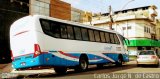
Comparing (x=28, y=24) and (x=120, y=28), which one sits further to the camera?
(x=120, y=28)

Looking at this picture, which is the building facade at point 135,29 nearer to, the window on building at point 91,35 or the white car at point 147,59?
the white car at point 147,59

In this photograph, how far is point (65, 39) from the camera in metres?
17.2

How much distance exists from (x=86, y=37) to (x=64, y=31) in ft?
9.91

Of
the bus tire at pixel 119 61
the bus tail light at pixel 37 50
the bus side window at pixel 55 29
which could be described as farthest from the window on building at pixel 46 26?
the bus tire at pixel 119 61

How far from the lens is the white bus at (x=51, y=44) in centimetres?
1512

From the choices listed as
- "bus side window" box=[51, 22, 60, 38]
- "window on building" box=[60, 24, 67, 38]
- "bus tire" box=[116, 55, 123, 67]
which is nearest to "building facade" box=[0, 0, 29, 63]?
"bus tire" box=[116, 55, 123, 67]

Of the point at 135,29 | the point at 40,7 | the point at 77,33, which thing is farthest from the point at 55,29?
the point at 135,29

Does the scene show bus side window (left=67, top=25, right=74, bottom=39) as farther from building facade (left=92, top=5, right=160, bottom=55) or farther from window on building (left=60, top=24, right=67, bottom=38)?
building facade (left=92, top=5, right=160, bottom=55)

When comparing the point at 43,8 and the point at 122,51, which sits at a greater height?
the point at 43,8

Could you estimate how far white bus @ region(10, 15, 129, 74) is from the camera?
15125 millimetres

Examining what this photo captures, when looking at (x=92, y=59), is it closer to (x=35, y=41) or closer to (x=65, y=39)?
(x=65, y=39)

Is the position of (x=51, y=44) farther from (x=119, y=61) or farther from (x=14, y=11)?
(x=14, y=11)

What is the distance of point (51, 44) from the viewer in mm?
15859

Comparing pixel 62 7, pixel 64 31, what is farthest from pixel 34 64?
pixel 62 7
